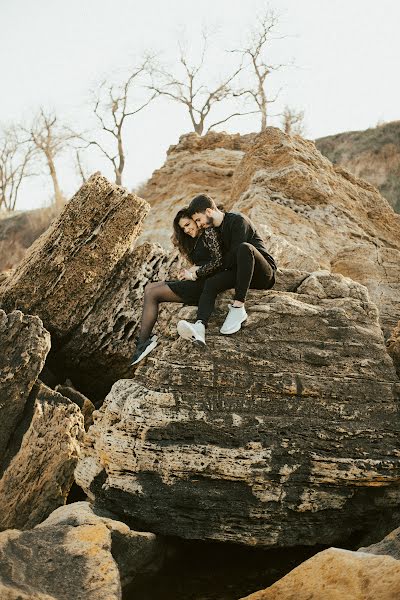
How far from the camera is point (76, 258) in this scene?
767 centimetres

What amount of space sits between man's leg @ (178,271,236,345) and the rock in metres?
2.24

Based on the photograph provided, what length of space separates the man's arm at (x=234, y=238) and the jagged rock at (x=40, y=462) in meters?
2.54

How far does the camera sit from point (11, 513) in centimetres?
624

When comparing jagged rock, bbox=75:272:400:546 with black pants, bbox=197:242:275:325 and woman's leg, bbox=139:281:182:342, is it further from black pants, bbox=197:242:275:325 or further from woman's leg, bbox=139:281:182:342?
woman's leg, bbox=139:281:182:342

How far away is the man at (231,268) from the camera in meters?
5.81

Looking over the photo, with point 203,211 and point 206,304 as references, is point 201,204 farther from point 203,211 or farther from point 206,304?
point 206,304

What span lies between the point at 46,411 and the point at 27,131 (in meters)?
33.7

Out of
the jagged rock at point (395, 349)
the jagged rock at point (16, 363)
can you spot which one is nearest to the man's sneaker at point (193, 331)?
the jagged rock at point (16, 363)

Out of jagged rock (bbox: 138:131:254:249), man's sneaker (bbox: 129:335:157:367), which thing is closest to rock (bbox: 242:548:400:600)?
man's sneaker (bbox: 129:335:157:367)

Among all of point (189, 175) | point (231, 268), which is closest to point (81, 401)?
point (231, 268)

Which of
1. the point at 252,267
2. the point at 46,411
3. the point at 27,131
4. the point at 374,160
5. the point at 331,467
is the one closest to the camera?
the point at 331,467

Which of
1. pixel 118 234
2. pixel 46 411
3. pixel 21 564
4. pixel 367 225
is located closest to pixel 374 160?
pixel 367 225

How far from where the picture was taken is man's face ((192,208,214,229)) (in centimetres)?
618

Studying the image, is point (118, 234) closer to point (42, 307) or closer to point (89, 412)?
point (42, 307)
